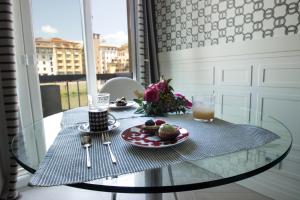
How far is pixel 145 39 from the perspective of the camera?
8.16ft

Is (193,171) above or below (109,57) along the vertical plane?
below

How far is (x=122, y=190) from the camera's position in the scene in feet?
1.81

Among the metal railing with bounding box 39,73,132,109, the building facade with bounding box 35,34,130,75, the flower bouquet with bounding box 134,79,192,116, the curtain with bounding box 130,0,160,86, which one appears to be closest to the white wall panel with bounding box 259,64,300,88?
the flower bouquet with bounding box 134,79,192,116

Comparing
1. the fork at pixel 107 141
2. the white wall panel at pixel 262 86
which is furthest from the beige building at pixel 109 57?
the fork at pixel 107 141

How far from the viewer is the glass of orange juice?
3.55 feet

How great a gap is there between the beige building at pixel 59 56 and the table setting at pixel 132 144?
4.17 ft

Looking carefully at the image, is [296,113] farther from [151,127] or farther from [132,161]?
[132,161]

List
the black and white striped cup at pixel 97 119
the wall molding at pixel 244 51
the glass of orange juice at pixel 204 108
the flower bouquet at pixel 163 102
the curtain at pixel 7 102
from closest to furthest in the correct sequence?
the black and white striped cup at pixel 97 119
the glass of orange juice at pixel 204 108
the flower bouquet at pixel 163 102
the wall molding at pixel 244 51
the curtain at pixel 7 102

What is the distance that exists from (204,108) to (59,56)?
5.94 feet

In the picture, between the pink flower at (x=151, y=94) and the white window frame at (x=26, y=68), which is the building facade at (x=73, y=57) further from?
the pink flower at (x=151, y=94)

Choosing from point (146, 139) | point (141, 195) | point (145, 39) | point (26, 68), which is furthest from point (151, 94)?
point (145, 39)

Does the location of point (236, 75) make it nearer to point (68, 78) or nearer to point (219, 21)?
point (219, 21)

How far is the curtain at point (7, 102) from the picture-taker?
161cm

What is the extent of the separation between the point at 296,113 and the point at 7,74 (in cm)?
215
